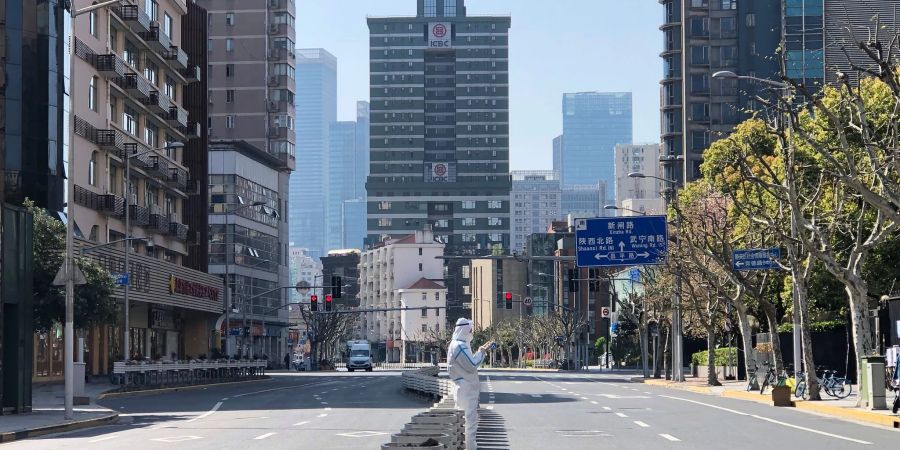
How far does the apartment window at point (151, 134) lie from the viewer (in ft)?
251

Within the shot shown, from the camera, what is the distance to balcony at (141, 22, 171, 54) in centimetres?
7512

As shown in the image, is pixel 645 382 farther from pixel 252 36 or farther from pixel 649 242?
pixel 252 36

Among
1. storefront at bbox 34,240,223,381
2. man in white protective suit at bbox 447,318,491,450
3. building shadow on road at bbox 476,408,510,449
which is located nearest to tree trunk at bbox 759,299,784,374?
building shadow on road at bbox 476,408,510,449

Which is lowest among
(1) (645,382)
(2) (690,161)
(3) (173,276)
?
(1) (645,382)

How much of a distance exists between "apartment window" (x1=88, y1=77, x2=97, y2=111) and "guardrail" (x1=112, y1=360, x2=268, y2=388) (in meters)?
14.0

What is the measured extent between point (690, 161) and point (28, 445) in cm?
9758

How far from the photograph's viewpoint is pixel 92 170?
66625 millimetres

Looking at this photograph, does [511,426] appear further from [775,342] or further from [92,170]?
[92,170]

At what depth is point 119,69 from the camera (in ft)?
225

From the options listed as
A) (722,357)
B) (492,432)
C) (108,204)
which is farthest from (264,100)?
(492,432)

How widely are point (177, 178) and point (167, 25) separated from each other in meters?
9.45

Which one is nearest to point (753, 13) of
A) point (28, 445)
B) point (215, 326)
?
point (215, 326)

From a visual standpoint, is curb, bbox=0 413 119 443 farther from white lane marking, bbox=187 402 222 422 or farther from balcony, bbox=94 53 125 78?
balcony, bbox=94 53 125 78

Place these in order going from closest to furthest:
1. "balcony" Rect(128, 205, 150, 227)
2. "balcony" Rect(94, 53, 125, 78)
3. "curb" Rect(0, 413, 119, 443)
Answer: "curb" Rect(0, 413, 119, 443), "balcony" Rect(94, 53, 125, 78), "balcony" Rect(128, 205, 150, 227)
